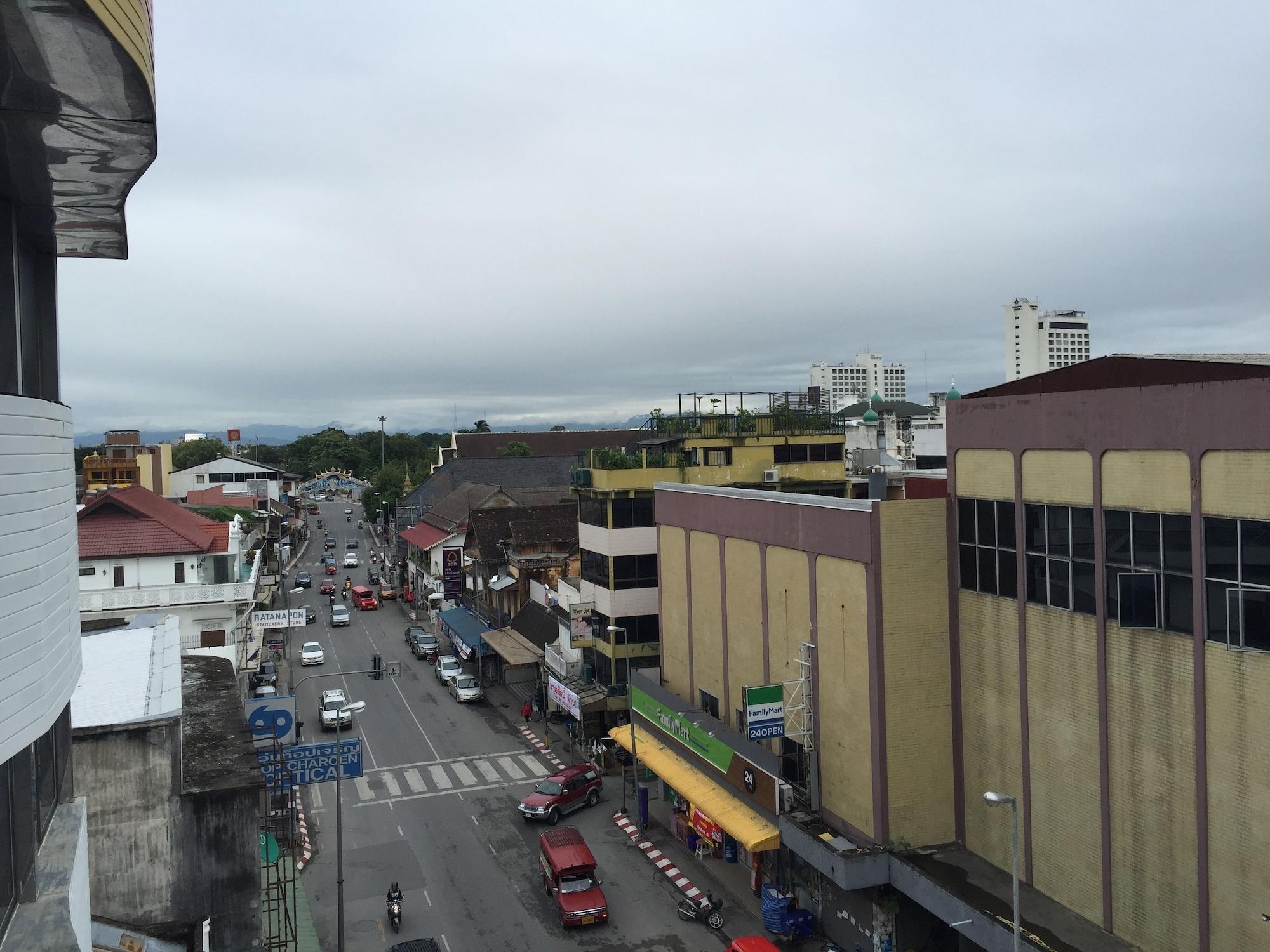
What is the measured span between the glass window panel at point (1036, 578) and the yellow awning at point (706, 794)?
10118 mm

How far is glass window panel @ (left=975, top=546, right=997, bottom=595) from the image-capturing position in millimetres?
22594

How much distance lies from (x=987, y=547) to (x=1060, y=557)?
2.34m

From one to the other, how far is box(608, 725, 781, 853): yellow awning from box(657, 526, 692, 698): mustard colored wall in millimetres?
2311

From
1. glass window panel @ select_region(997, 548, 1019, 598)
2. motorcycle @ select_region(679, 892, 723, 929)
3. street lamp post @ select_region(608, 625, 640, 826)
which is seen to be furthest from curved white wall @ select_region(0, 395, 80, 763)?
street lamp post @ select_region(608, 625, 640, 826)

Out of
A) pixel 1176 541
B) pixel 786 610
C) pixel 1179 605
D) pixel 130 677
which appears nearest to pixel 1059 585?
pixel 1179 605

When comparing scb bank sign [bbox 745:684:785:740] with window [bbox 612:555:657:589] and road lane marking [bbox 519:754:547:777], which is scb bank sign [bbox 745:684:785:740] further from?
road lane marking [bbox 519:754:547:777]

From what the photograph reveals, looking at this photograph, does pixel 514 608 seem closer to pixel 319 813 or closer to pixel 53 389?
pixel 319 813

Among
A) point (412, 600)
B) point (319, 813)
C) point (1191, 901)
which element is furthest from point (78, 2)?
point (412, 600)

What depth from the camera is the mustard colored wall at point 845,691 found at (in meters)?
24.5

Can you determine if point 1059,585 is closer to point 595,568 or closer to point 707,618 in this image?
point 707,618

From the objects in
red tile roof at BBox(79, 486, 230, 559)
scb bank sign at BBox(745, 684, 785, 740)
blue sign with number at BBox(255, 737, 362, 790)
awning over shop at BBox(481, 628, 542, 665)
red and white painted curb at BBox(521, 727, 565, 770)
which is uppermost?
red tile roof at BBox(79, 486, 230, 559)

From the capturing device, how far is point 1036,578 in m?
21.3

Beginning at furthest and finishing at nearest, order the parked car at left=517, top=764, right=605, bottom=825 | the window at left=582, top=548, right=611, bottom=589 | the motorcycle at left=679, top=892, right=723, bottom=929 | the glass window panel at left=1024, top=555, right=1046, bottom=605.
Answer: the window at left=582, top=548, right=611, bottom=589
the parked car at left=517, top=764, right=605, bottom=825
the motorcycle at left=679, top=892, right=723, bottom=929
the glass window panel at left=1024, top=555, right=1046, bottom=605

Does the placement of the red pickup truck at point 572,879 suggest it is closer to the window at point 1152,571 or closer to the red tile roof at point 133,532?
the window at point 1152,571
